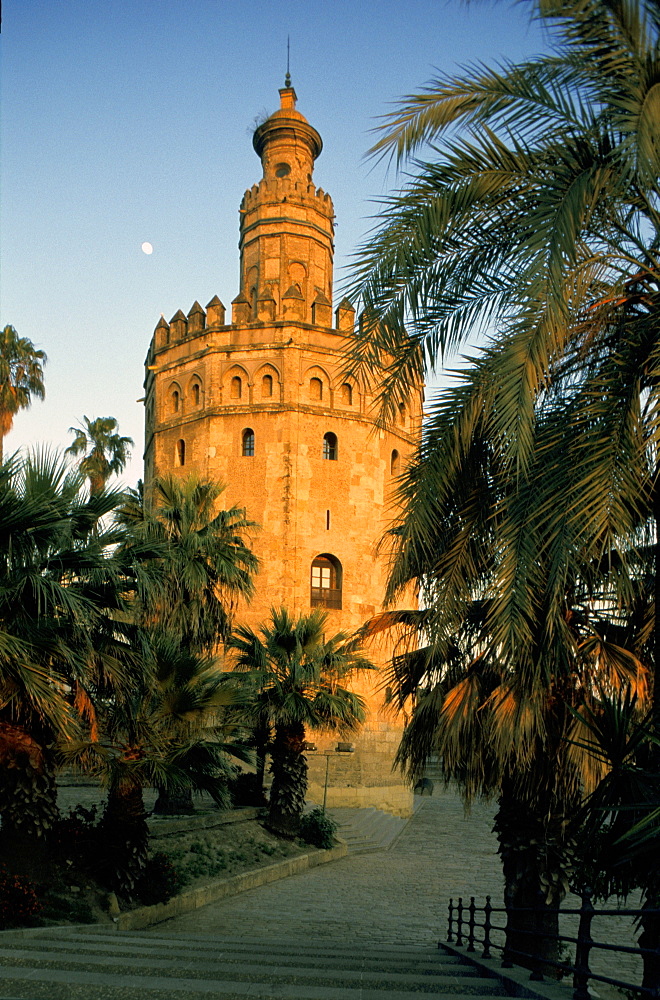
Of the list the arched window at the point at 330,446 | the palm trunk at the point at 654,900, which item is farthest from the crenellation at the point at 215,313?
the palm trunk at the point at 654,900

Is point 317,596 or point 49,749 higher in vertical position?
point 317,596

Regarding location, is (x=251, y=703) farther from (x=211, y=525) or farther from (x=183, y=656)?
(x=183, y=656)

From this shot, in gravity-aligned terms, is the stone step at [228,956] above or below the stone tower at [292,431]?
below

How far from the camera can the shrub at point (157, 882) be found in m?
12.2

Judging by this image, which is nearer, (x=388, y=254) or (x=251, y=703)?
(x=388, y=254)

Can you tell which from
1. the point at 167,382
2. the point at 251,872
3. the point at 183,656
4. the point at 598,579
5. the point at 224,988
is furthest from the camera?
the point at 167,382

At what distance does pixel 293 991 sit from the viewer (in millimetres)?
5297

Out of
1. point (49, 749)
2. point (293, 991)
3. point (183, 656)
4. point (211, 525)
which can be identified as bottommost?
point (293, 991)

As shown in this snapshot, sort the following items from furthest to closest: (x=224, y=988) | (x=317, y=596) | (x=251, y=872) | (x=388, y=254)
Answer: (x=317, y=596), (x=251, y=872), (x=388, y=254), (x=224, y=988)

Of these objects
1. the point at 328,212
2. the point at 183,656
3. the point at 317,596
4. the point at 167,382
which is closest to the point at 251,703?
the point at 183,656

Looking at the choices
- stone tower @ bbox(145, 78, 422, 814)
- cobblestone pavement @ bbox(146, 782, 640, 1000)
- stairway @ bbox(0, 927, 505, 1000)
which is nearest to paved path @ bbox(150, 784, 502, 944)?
cobblestone pavement @ bbox(146, 782, 640, 1000)

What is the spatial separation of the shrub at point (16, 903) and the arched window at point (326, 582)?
19360mm

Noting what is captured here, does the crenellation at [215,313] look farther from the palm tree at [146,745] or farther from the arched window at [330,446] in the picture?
the palm tree at [146,745]

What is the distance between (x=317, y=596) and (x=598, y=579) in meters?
21.7
